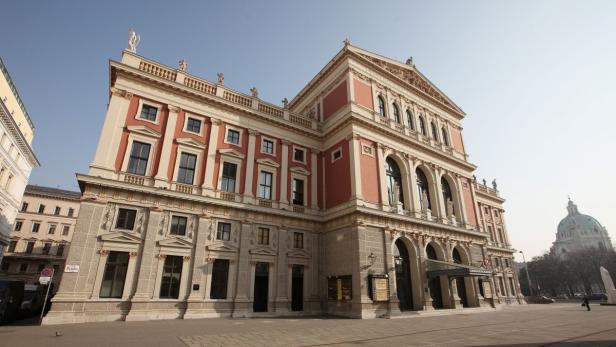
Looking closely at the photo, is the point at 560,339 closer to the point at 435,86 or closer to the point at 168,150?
the point at 168,150

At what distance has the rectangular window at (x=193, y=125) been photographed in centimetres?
2280

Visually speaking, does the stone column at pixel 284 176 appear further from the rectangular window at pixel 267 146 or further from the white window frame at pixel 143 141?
the white window frame at pixel 143 141

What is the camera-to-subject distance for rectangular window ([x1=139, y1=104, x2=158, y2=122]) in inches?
841

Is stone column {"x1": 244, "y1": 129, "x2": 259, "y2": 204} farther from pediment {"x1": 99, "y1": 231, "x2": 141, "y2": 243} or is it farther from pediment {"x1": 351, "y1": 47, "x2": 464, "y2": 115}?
pediment {"x1": 351, "y1": 47, "x2": 464, "y2": 115}

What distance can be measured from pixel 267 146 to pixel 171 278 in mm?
12143

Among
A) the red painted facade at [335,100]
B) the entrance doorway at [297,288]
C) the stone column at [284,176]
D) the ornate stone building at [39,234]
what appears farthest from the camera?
the ornate stone building at [39,234]

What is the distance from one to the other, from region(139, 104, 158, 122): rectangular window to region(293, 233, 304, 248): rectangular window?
13.4 meters

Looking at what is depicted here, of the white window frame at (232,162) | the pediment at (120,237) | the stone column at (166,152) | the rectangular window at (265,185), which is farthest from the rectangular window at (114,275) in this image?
the rectangular window at (265,185)

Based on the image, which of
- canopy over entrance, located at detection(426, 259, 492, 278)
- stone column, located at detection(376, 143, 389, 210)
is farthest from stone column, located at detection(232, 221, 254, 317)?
canopy over entrance, located at detection(426, 259, 492, 278)

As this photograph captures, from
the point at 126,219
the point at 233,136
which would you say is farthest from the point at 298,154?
the point at 126,219

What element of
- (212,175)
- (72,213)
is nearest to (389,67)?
(212,175)

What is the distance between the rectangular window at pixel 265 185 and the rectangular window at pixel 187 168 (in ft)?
16.8

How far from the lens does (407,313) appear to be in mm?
22047

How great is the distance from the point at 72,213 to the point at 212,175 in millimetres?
50863
